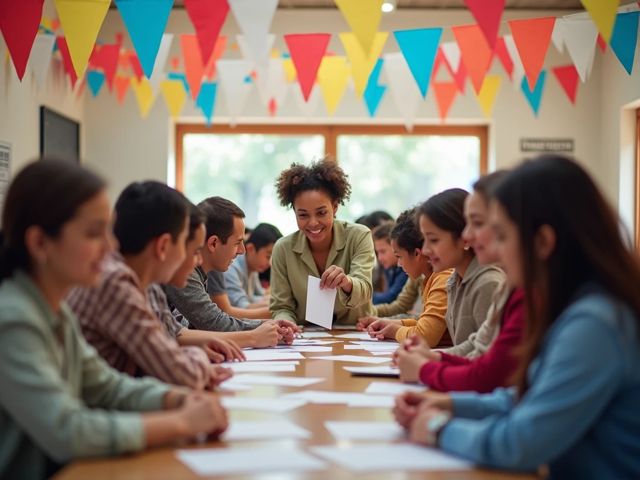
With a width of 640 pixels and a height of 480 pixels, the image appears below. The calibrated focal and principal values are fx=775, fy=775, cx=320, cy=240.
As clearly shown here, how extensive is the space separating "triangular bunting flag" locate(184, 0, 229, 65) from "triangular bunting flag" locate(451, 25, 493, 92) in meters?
1.49

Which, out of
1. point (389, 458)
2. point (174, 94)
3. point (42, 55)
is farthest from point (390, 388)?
point (174, 94)

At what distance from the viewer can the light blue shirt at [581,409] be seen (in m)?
1.12

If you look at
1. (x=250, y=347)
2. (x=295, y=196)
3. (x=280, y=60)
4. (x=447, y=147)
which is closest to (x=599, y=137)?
(x=447, y=147)

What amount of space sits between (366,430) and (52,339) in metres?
0.58

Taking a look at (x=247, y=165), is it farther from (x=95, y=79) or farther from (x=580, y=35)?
(x=580, y=35)

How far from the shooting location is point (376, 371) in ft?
6.91

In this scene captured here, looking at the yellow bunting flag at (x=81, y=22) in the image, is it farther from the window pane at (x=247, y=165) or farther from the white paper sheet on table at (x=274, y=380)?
the window pane at (x=247, y=165)

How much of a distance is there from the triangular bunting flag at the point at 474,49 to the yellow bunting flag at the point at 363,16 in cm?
117

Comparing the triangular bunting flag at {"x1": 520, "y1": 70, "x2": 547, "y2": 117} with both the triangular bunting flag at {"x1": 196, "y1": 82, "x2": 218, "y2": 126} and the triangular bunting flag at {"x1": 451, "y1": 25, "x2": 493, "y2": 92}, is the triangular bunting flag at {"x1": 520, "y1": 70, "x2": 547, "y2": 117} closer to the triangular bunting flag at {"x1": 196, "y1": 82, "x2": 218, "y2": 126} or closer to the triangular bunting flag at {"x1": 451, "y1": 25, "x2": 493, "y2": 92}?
the triangular bunting flag at {"x1": 451, "y1": 25, "x2": 493, "y2": 92}

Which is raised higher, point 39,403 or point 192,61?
point 192,61

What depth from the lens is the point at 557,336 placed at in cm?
118

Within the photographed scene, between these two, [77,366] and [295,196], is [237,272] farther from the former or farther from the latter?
[77,366]

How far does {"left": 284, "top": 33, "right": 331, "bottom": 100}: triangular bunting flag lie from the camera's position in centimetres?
445

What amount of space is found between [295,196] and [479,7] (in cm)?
116
